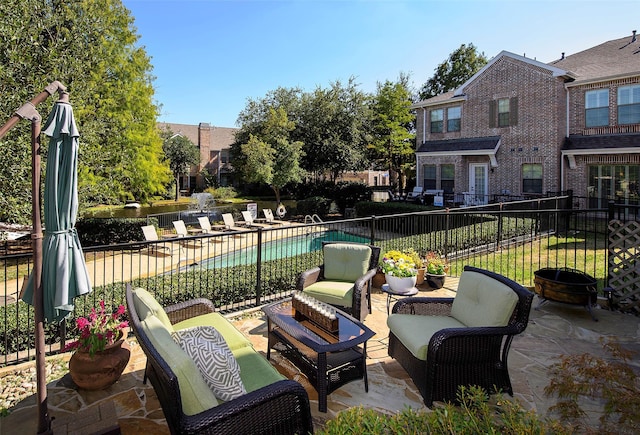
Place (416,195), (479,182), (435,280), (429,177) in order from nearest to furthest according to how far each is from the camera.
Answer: (435,280)
(479,182)
(416,195)
(429,177)

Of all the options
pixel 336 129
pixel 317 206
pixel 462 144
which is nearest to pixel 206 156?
pixel 336 129

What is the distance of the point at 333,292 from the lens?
5.18 meters

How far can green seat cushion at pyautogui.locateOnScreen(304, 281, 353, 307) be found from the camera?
5.06m

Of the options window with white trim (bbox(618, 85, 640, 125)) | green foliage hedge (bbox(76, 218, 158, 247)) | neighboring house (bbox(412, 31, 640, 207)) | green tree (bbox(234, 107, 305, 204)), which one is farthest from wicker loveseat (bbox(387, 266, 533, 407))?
green tree (bbox(234, 107, 305, 204))

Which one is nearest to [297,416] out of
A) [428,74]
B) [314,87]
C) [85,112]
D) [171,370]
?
[171,370]

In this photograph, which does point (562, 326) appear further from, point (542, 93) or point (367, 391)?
point (542, 93)

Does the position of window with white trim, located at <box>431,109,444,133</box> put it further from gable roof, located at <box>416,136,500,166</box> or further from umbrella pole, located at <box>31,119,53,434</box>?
umbrella pole, located at <box>31,119,53,434</box>

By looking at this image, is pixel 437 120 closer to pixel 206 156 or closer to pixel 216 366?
pixel 216 366

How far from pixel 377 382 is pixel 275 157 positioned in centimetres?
2103

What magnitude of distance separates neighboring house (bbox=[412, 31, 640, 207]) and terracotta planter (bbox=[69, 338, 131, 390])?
1582 cm

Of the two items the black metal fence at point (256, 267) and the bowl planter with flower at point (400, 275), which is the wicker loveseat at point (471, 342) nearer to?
the bowl planter with flower at point (400, 275)

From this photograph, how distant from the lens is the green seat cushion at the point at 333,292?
506cm

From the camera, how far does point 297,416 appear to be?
2605 mm

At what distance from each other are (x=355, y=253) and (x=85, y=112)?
10266 mm
